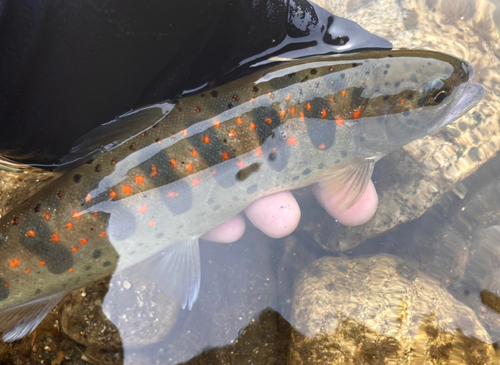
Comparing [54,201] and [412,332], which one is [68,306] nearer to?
[54,201]

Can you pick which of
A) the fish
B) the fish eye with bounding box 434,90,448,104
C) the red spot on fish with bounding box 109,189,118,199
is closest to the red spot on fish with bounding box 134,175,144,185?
the fish

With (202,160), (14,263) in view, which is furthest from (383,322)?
(14,263)

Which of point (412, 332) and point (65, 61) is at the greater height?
point (65, 61)

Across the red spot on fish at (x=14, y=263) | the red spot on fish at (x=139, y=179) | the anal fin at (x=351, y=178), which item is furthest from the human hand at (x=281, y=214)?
the red spot on fish at (x=14, y=263)

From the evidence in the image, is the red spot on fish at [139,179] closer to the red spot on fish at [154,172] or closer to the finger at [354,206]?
the red spot on fish at [154,172]

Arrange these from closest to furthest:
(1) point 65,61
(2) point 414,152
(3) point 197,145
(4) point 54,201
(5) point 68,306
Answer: (1) point 65,61 < (4) point 54,201 < (3) point 197,145 < (5) point 68,306 < (2) point 414,152

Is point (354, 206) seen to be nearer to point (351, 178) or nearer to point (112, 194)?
point (351, 178)

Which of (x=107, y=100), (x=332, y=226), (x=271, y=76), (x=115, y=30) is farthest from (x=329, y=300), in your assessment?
(x=115, y=30)
